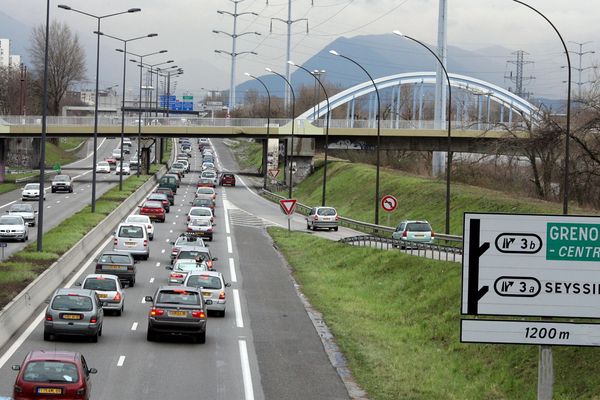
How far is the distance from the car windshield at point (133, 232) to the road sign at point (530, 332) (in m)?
37.2

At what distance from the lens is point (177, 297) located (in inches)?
1189

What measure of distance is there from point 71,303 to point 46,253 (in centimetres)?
1634

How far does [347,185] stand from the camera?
326 feet

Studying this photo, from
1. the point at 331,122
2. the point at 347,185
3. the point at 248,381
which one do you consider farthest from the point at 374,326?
the point at 331,122

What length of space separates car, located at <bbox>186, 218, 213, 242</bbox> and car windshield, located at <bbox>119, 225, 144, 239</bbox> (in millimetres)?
9449

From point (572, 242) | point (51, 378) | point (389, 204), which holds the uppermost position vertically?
point (572, 242)

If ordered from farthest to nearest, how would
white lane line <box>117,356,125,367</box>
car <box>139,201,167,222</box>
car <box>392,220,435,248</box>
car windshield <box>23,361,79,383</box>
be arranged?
car <box>139,201,167,222</box>
car <box>392,220,435,248</box>
white lane line <box>117,356,125,367</box>
car windshield <box>23,361,79,383</box>

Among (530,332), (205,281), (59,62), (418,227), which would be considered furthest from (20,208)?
(59,62)

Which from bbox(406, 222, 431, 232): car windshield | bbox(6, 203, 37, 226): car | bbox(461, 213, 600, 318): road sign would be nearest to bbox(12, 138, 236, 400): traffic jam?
bbox(6, 203, 37, 226): car

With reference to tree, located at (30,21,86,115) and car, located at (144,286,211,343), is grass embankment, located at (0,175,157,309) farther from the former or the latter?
tree, located at (30,21,86,115)

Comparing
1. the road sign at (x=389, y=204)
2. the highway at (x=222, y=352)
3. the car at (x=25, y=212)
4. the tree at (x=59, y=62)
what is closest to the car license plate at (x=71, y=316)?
the highway at (x=222, y=352)

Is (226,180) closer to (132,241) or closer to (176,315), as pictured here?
(132,241)

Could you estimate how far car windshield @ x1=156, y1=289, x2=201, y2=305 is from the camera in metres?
30.1

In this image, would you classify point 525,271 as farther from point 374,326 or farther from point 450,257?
point 450,257
